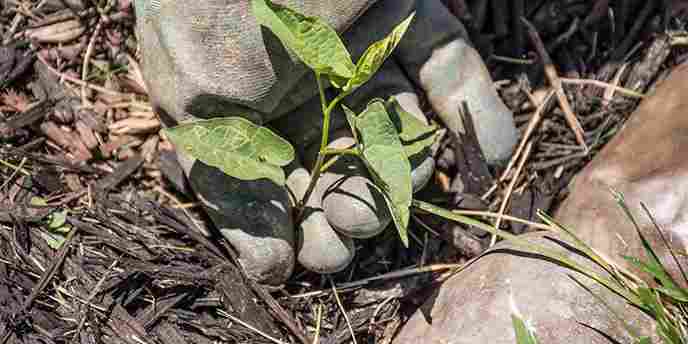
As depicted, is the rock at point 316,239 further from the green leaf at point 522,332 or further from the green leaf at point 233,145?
the green leaf at point 522,332

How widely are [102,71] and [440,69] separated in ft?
3.10

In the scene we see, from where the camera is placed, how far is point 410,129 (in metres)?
1.71

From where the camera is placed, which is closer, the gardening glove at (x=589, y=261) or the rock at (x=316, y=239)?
the gardening glove at (x=589, y=261)

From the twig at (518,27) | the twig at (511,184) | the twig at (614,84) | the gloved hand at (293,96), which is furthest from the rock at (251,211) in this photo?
the twig at (614,84)

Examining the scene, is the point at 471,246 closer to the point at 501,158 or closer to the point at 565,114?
the point at 501,158

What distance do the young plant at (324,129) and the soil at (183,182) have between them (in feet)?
1.24

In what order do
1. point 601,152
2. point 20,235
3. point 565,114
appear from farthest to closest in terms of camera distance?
point 565,114, point 601,152, point 20,235

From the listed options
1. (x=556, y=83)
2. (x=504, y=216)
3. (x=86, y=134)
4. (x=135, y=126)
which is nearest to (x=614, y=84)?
(x=556, y=83)

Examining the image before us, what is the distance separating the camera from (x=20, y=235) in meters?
1.87

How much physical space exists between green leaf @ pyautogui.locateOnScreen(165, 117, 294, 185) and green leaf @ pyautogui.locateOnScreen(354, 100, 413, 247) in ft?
0.57

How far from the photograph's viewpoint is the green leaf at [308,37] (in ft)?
4.76

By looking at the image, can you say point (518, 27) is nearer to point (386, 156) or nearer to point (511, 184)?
point (511, 184)

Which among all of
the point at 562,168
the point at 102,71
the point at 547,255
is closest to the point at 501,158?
the point at 562,168

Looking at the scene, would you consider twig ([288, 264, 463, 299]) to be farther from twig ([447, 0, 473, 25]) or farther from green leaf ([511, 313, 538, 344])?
twig ([447, 0, 473, 25])
